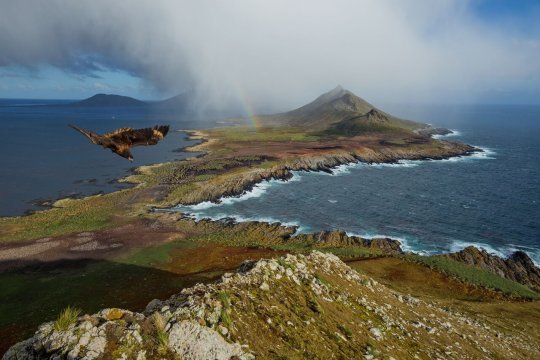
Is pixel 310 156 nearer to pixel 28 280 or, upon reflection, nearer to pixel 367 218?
pixel 367 218

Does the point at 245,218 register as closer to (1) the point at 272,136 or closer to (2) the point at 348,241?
(2) the point at 348,241

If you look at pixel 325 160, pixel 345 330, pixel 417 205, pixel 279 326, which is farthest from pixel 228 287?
pixel 325 160

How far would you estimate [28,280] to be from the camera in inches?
1570

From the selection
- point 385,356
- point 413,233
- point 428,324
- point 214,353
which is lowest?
point 413,233

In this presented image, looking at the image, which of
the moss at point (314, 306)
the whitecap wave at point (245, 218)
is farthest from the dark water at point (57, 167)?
the moss at point (314, 306)

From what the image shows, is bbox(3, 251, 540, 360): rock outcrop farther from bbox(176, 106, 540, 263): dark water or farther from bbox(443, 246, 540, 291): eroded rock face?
bbox(176, 106, 540, 263): dark water

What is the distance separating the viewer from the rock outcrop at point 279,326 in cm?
1074

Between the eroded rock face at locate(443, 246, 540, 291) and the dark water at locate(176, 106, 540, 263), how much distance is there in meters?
3.13

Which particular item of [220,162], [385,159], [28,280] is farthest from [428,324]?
[385,159]

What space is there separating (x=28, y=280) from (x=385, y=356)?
39.7 meters

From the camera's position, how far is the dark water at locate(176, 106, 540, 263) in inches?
2354

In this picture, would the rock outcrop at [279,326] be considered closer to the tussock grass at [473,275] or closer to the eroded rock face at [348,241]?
the tussock grass at [473,275]

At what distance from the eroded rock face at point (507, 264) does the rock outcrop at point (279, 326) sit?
27.8m

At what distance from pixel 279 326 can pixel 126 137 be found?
321 inches
